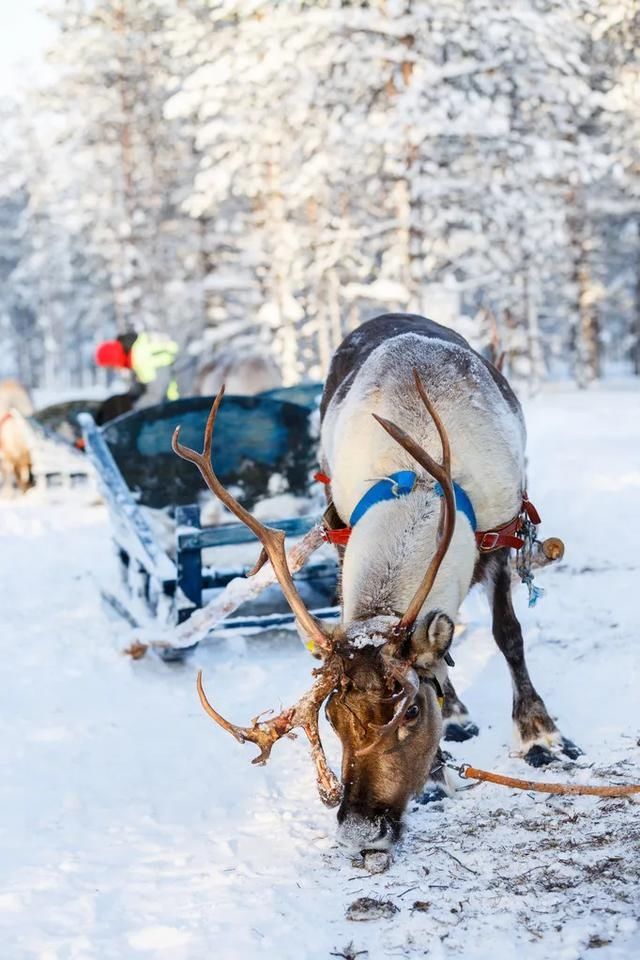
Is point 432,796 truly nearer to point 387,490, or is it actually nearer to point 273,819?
point 273,819

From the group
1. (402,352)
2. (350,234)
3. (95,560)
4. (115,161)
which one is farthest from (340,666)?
(115,161)

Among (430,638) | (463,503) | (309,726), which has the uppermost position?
(463,503)

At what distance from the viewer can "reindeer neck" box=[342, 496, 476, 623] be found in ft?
11.8

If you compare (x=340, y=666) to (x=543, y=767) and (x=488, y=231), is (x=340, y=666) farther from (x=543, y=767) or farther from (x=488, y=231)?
(x=488, y=231)

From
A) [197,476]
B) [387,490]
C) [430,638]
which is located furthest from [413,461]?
[197,476]

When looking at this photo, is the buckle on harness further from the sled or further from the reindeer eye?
the sled

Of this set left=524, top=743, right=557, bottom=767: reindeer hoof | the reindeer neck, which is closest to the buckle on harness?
the reindeer neck

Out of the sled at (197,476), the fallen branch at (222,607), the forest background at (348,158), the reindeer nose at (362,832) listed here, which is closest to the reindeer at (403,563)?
the reindeer nose at (362,832)

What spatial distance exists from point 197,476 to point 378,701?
5629mm

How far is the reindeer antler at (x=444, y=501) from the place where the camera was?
3336 millimetres

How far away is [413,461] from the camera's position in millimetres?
4156

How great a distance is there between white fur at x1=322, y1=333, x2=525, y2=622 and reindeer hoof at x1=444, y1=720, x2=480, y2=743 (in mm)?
1181

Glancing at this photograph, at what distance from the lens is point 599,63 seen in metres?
24.6

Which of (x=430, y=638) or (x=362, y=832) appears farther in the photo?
(x=430, y=638)
